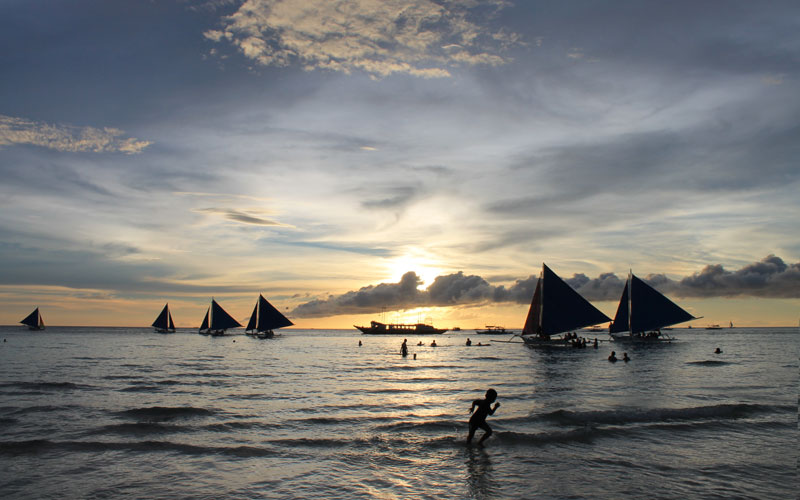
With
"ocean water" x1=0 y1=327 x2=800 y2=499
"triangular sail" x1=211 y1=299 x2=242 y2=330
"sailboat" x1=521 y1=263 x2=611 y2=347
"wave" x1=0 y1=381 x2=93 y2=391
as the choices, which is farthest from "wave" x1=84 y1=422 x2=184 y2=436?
"triangular sail" x1=211 y1=299 x2=242 y2=330

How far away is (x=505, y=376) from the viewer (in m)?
42.3

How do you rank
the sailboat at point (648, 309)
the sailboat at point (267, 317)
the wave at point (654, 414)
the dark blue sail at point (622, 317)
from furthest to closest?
the sailboat at point (267, 317) → the dark blue sail at point (622, 317) → the sailboat at point (648, 309) → the wave at point (654, 414)

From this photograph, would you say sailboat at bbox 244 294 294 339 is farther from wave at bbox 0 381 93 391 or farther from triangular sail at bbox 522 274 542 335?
wave at bbox 0 381 93 391

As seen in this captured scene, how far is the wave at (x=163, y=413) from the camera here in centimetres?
2253

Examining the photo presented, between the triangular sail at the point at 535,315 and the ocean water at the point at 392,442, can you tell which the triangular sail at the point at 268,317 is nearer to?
the triangular sail at the point at 535,315

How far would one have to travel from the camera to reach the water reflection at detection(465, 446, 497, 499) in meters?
12.0

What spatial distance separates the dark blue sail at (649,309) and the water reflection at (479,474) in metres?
73.4

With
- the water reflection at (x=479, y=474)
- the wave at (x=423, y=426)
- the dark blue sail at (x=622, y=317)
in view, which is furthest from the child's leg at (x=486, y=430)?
the dark blue sail at (x=622, y=317)

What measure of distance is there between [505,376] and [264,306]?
97277 millimetres

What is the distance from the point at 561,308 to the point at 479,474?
196 feet

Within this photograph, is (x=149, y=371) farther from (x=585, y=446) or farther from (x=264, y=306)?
(x=264, y=306)

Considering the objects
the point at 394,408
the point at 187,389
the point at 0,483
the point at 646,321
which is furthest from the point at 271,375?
the point at 646,321

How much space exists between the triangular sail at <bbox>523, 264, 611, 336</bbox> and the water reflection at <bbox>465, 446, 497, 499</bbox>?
5547 cm

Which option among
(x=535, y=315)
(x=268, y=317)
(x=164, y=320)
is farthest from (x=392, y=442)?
(x=164, y=320)
